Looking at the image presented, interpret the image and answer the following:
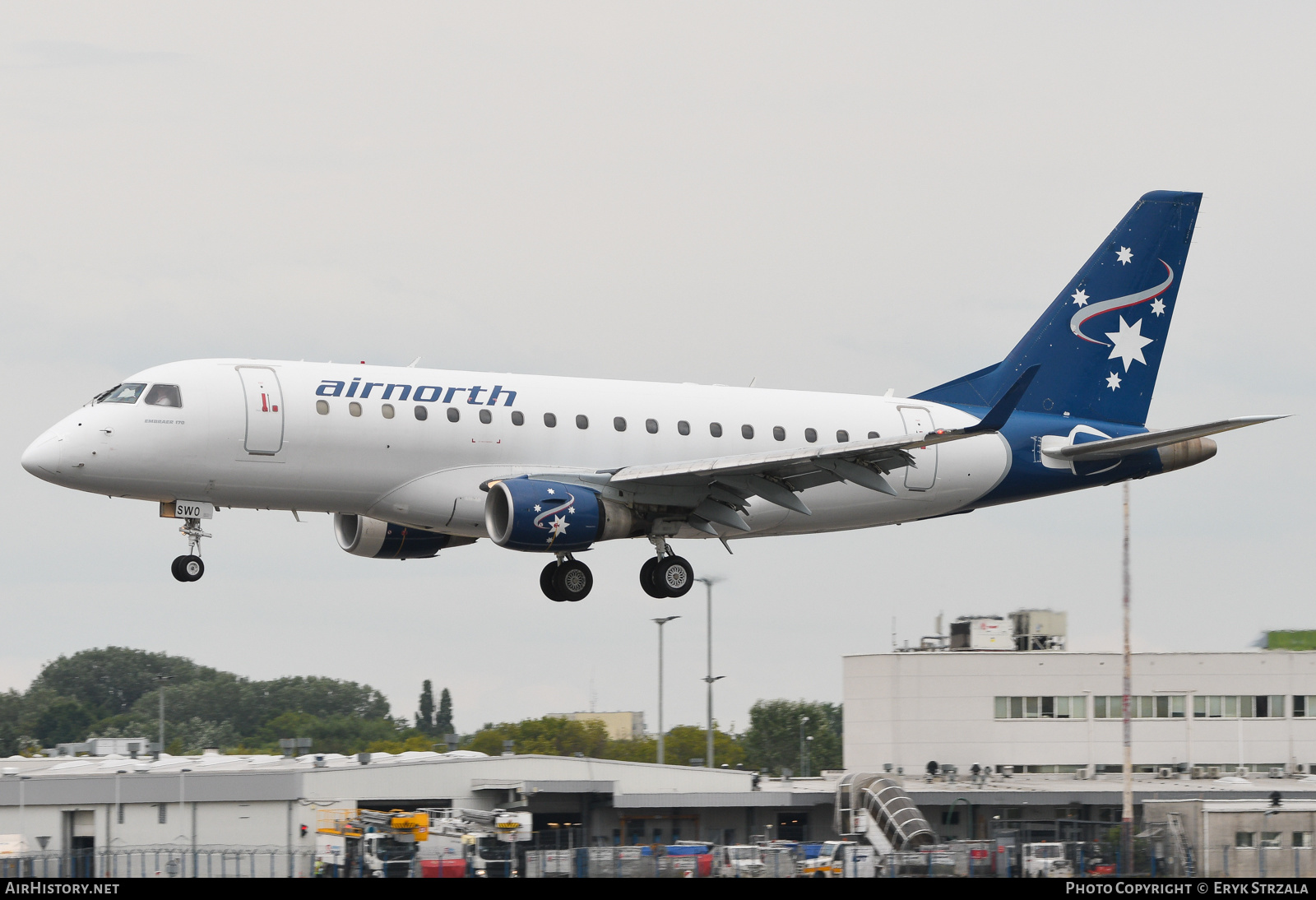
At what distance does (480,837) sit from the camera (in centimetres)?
5972

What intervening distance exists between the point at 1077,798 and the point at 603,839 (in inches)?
820

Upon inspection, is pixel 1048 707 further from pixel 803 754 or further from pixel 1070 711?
pixel 803 754

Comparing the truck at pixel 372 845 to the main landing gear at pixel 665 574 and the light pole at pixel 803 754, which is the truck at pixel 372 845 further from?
the light pole at pixel 803 754

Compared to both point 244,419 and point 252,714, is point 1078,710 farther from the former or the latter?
point 252,714

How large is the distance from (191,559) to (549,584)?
9.58 metres

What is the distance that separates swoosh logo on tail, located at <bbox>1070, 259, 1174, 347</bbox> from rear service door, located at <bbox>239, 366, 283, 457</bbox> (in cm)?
2538

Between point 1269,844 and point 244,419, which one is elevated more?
point 244,419

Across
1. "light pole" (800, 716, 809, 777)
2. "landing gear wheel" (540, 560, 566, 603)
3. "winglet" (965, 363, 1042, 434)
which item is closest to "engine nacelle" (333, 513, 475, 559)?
"landing gear wheel" (540, 560, 566, 603)

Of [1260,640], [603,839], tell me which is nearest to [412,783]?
[603,839]

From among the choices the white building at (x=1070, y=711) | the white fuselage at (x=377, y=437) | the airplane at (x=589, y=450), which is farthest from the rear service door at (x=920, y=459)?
the white building at (x=1070, y=711)

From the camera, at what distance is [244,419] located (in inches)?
1658

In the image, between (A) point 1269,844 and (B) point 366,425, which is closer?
(B) point 366,425

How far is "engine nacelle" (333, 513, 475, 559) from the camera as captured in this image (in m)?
49.2

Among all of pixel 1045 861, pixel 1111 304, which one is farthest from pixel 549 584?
pixel 1111 304
